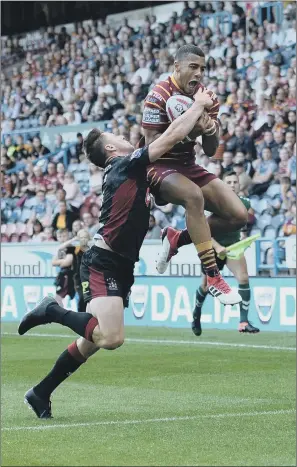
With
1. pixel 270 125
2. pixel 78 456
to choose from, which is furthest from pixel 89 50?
pixel 78 456

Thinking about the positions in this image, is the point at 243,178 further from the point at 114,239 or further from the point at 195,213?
the point at 114,239

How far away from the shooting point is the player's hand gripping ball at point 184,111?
7887 mm

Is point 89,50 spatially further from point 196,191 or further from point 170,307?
point 196,191

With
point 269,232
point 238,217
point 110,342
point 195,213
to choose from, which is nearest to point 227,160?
point 269,232

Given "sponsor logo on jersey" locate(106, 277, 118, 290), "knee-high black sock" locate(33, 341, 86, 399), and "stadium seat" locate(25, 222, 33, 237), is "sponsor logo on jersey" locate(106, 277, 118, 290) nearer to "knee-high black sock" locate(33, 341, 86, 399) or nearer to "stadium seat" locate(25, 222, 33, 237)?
"knee-high black sock" locate(33, 341, 86, 399)

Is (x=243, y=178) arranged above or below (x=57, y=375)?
above

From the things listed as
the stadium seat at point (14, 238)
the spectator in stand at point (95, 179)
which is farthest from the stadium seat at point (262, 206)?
the stadium seat at point (14, 238)

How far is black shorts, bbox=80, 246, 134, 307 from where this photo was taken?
311 inches

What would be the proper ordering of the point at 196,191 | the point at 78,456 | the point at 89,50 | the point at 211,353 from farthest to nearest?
1. the point at 89,50
2. the point at 211,353
3. the point at 196,191
4. the point at 78,456

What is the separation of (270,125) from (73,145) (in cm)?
713

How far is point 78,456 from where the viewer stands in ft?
21.3

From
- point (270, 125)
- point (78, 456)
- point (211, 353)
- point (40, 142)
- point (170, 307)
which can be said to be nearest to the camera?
point (78, 456)

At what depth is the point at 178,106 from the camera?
26.8ft

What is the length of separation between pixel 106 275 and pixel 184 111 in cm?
142
